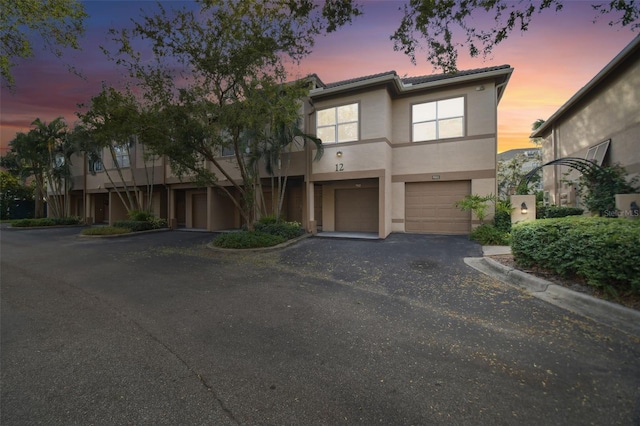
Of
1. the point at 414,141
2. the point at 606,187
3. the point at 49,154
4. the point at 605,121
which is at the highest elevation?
the point at 49,154

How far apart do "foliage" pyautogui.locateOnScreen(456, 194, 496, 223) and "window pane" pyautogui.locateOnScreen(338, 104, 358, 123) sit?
18.6ft

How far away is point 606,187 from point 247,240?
→ 11883mm

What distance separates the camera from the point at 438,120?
11898 mm

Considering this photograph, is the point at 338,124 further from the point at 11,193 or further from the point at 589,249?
the point at 11,193

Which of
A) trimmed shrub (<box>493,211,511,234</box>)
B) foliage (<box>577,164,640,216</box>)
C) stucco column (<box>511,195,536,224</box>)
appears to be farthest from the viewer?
trimmed shrub (<box>493,211,511,234</box>)

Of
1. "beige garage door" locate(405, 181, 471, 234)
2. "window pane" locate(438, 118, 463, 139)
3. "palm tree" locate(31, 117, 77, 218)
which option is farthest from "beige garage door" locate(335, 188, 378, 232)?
"palm tree" locate(31, 117, 77, 218)

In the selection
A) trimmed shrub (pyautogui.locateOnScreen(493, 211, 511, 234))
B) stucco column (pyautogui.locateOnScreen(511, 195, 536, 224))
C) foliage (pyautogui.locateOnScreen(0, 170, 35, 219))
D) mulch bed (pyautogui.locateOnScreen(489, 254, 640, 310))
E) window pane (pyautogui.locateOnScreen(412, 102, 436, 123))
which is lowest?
mulch bed (pyautogui.locateOnScreen(489, 254, 640, 310))

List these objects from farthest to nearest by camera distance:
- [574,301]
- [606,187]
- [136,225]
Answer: [136,225]
[606,187]
[574,301]

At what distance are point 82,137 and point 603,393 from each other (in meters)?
24.9

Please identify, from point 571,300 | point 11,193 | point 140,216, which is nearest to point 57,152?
point 11,193

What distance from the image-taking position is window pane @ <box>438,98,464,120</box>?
38.0 ft

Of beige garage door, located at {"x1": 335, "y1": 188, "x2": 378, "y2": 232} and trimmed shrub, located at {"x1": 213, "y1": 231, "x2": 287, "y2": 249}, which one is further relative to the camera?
beige garage door, located at {"x1": 335, "y1": 188, "x2": 378, "y2": 232}

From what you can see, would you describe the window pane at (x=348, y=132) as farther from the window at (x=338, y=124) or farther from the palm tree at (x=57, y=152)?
the palm tree at (x=57, y=152)

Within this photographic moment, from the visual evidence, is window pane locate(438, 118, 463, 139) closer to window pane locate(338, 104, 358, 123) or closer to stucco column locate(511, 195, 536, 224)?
window pane locate(338, 104, 358, 123)
